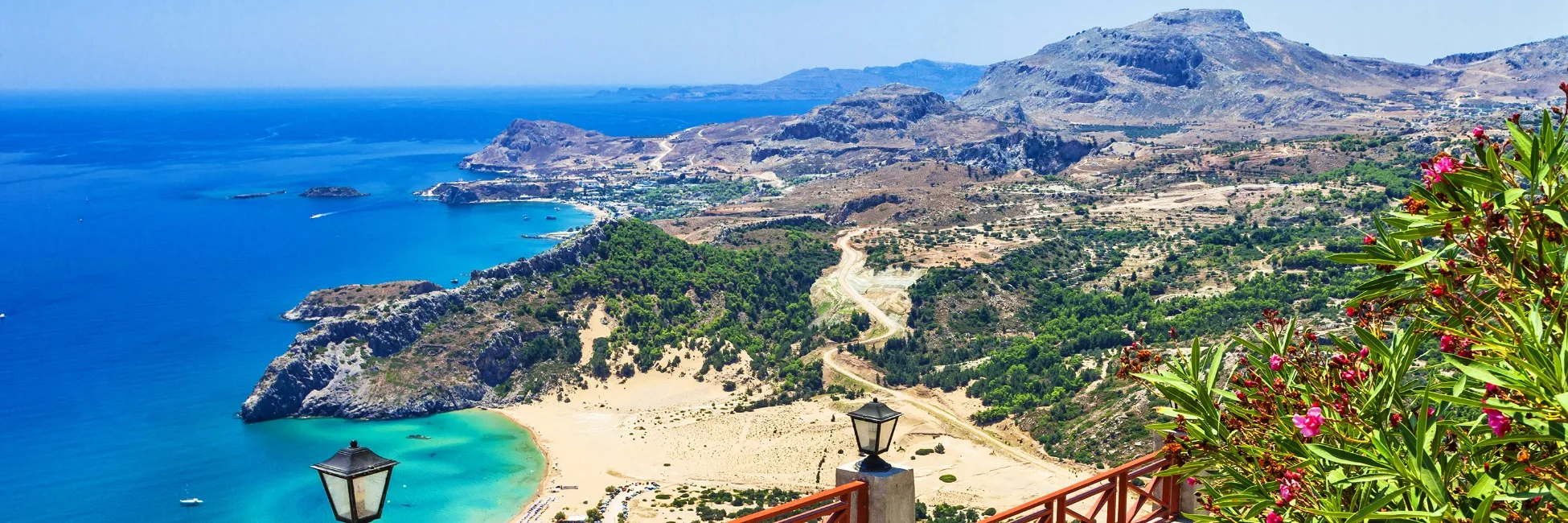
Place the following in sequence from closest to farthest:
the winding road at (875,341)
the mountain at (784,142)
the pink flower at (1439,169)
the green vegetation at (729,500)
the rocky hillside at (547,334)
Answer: the pink flower at (1439,169), the green vegetation at (729,500), the winding road at (875,341), the rocky hillside at (547,334), the mountain at (784,142)

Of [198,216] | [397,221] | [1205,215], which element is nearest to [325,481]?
[1205,215]

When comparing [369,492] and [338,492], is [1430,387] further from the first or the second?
[338,492]

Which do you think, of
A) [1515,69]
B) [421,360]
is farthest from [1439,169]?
[1515,69]

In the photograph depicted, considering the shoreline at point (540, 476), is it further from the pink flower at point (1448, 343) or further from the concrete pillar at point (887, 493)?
the pink flower at point (1448, 343)

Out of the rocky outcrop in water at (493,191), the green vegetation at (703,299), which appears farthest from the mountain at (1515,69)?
the green vegetation at (703,299)

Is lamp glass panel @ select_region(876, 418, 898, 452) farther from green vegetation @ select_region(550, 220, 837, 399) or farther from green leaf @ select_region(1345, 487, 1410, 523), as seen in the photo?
green vegetation @ select_region(550, 220, 837, 399)

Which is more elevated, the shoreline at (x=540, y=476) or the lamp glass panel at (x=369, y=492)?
the lamp glass panel at (x=369, y=492)

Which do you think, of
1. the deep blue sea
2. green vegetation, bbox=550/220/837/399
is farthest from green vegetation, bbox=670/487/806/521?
green vegetation, bbox=550/220/837/399

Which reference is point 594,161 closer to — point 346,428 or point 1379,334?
point 346,428
